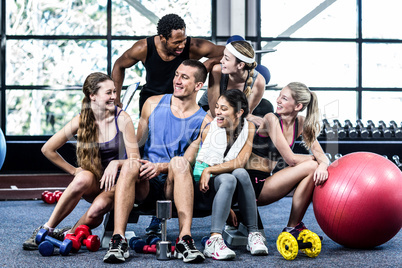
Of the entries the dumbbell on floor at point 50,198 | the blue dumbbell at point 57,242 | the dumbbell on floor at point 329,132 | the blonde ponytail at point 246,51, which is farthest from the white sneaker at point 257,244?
the dumbbell on floor at point 329,132

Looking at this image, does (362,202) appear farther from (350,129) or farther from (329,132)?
(350,129)

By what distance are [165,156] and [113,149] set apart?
0.30 metres

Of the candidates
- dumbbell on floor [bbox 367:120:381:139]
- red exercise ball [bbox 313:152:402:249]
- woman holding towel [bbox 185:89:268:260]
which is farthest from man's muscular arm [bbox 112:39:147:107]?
dumbbell on floor [bbox 367:120:381:139]

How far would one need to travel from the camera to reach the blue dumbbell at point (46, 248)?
2.53 meters

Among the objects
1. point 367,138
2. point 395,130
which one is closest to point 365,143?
point 367,138

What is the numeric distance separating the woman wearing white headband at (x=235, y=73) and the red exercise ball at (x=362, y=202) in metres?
0.65

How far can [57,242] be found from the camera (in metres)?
2.61

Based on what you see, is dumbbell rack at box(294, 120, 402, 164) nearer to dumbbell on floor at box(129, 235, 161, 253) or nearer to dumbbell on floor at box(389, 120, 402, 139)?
dumbbell on floor at box(389, 120, 402, 139)

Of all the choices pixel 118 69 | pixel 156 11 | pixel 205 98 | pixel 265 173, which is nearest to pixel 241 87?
pixel 205 98

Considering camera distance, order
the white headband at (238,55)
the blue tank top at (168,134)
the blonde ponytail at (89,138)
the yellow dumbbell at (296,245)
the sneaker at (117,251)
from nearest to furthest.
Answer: the sneaker at (117,251) → the yellow dumbbell at (296,245) → the blonde ponytail at (89,138) → the blue tank top at (168,134) → the white headband at (238,55)

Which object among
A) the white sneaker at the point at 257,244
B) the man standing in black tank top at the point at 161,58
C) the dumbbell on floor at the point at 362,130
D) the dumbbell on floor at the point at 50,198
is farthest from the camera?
the dumbbell on floor at the point at 362,130

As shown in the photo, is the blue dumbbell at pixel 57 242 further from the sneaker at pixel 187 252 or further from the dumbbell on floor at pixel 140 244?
the sneaker at pixel 187 252

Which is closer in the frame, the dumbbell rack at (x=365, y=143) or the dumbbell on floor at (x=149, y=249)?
the dumbbell on floor at (x=149, y=249)

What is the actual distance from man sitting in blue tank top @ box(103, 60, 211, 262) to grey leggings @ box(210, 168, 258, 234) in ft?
0.45
